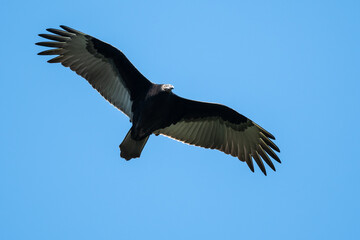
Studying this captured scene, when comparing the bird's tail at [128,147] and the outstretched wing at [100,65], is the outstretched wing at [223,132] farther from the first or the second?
the outstretched wing at [100,65]

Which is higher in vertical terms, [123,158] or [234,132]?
[234,132]

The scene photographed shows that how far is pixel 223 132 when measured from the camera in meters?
10.4

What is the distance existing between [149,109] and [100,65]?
1.36m

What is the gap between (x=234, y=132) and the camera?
1039cm

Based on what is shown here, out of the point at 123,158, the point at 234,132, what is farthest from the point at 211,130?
the point at 123,158

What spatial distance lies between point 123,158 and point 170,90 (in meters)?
1.46

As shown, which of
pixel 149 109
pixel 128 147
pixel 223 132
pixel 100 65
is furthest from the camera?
pixel 223 132

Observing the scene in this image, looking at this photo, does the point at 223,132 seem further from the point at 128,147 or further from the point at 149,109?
the point at 128,147

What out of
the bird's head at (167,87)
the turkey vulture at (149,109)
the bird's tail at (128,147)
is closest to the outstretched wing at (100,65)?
the turkey vulture at (149,109)

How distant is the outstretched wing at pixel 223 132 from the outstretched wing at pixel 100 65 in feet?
2.94

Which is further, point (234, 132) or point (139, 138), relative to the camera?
point (234, 132)

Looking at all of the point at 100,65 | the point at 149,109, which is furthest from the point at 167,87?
the point at 100,65

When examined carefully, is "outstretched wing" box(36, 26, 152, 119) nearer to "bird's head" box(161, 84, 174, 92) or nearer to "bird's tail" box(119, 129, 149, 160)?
"bird's tail" box(119, 129, 149, 160)

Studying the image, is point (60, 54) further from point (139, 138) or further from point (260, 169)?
point (260, 169)
